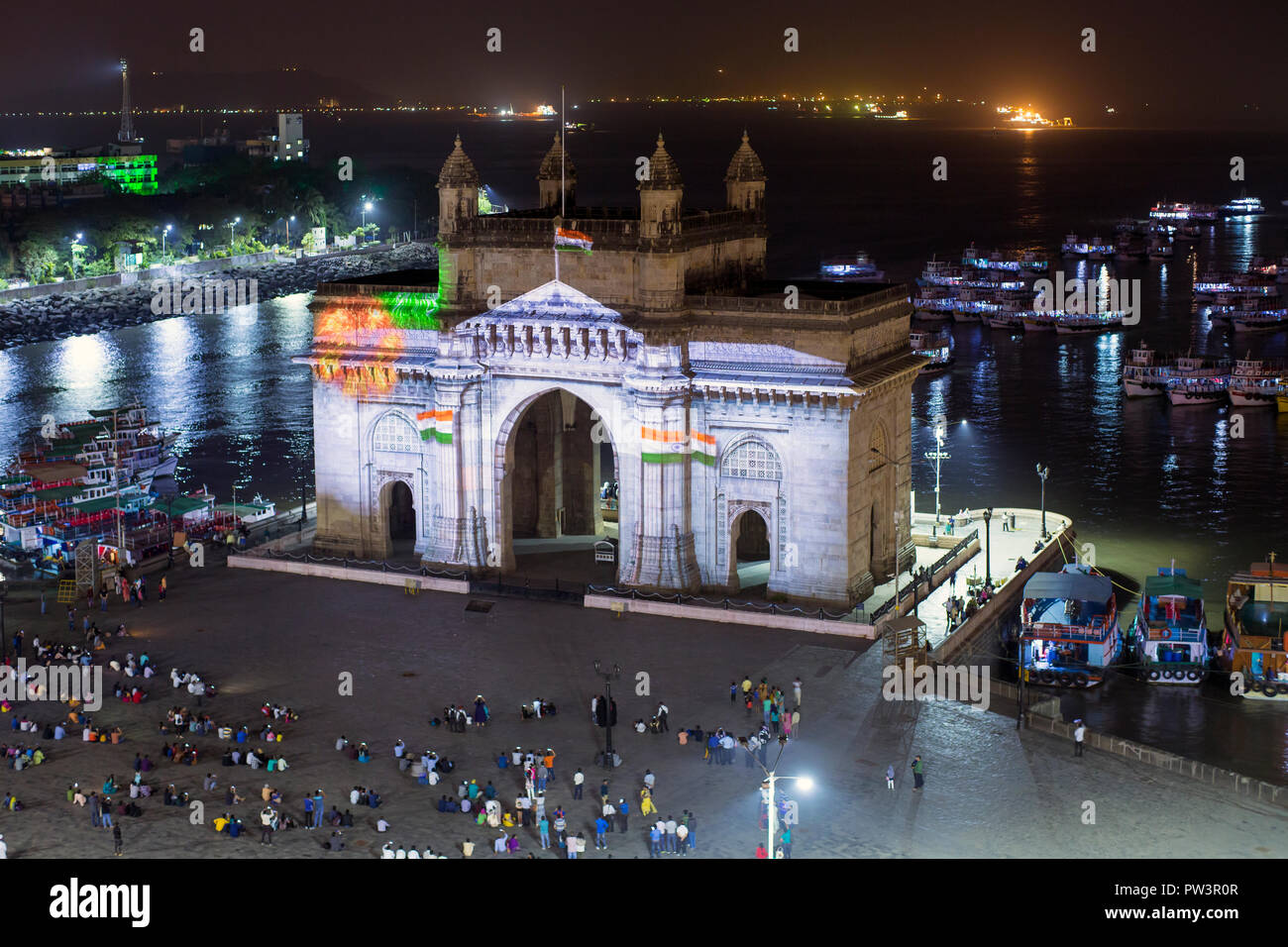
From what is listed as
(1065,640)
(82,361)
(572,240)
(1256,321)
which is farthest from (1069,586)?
(1256,321)

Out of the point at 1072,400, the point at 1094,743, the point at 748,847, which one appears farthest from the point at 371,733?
the point at 1072,400

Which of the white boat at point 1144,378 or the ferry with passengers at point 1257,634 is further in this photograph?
the white boat at point 1144,378

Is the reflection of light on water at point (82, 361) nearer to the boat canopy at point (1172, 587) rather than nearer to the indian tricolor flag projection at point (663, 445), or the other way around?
the indian tricolor flag projection at point (663, 445)

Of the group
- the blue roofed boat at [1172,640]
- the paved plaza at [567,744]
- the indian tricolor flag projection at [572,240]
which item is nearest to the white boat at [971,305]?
the blue roofed boat at [1172,640]

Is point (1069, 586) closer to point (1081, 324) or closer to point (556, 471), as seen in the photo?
point (556, 471)

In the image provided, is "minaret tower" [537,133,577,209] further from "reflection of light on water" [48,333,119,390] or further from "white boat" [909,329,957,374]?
"white boat" [909,329,957,374]

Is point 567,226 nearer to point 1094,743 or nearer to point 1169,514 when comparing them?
point 1094,743

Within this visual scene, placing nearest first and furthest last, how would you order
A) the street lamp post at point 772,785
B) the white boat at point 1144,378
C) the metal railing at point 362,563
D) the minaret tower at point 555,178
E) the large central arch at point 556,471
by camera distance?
1. the street lamp post at point 772,785
2. the metal railing at point 362,563
3. the minaret tower at point 555,178
4. the large central arch at point 556,471
5. the white boat at point 1144,378
